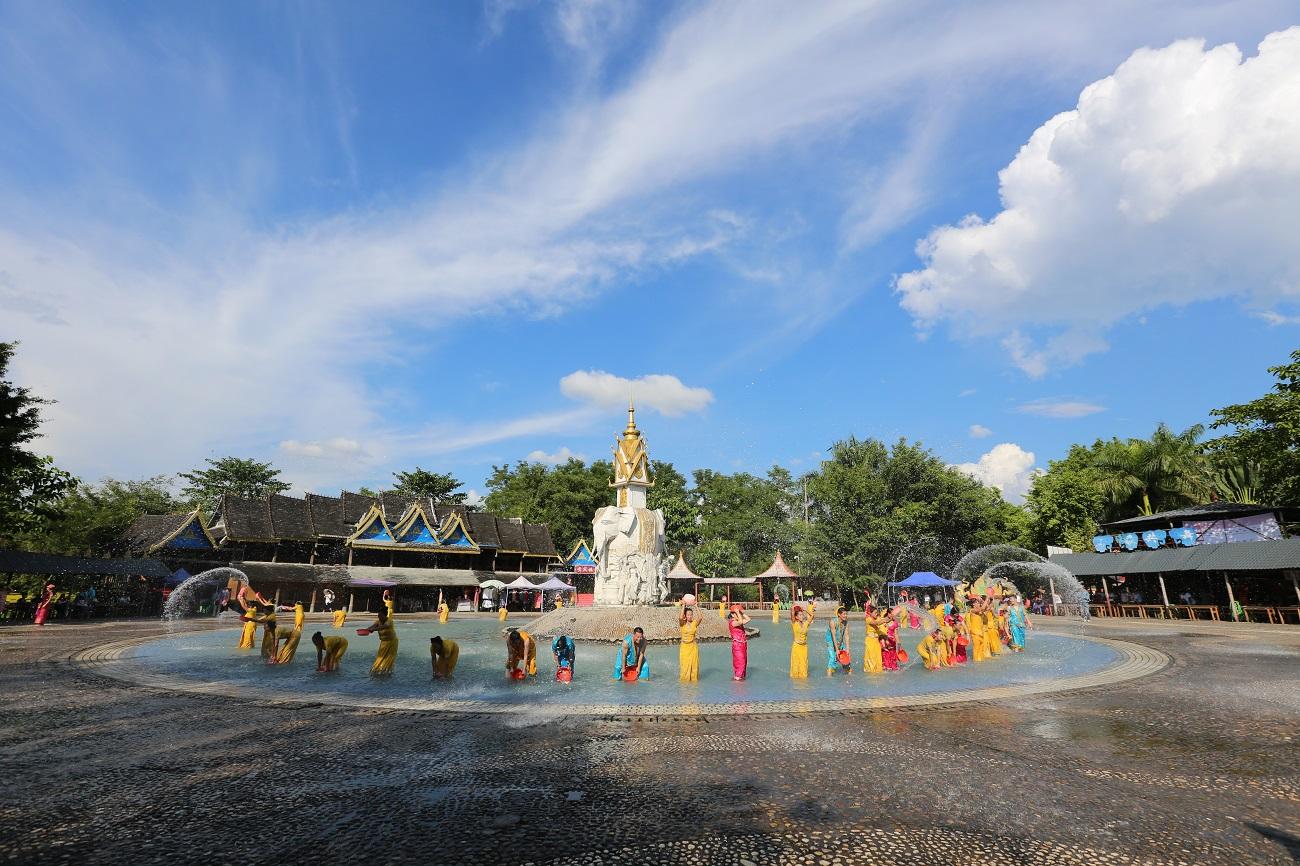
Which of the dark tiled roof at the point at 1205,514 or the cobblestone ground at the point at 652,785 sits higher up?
the dark tiled roof at the point at 1205,514

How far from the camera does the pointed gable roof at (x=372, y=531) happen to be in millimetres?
41594

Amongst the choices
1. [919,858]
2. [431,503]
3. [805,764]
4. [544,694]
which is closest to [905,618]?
[544,694]

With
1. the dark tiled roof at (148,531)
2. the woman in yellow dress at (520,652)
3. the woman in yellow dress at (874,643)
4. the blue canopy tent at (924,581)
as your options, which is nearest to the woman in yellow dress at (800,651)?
the woman in yellow dress at (874,643)

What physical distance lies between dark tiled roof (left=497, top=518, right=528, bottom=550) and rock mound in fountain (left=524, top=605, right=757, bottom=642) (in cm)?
2821

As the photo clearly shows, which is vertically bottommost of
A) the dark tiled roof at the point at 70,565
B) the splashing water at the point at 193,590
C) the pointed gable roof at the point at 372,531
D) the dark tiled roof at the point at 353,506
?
the splashing water at the point at 193,590

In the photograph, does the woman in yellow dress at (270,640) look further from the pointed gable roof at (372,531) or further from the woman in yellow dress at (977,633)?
the pointed gable roof at (372,531)

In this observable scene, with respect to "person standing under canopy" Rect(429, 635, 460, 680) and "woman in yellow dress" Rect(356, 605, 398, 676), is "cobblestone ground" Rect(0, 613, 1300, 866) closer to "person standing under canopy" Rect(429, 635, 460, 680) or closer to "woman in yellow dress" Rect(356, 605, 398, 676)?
"person standing under canopy" Rect(429, 635, 460, 680)

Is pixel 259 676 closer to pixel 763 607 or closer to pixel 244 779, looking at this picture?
pixel 244 779

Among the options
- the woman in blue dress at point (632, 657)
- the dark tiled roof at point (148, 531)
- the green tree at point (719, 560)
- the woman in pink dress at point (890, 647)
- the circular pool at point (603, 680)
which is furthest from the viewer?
the green tree at point (719, 560)

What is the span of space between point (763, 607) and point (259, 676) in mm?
37871

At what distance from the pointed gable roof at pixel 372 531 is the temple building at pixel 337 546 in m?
0.06

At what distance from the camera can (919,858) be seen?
15.6 feet

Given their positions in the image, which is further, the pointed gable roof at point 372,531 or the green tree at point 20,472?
the pointed gable roof at point 372,531

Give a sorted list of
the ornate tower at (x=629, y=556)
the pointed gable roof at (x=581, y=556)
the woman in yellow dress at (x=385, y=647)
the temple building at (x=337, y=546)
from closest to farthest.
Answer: the woman in yellow dress at (x=385, y=647), the ornate tower at (x=629, y=556), the temple building at (x=337, y=546), the pointed gable roof at (x=581, y=556)
